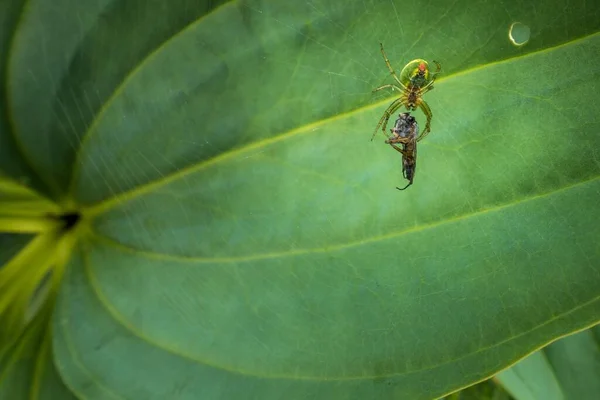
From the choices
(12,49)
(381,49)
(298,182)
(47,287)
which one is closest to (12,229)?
(47,287)

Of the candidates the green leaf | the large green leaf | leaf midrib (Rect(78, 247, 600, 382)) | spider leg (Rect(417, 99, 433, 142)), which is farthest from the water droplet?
the green leaf

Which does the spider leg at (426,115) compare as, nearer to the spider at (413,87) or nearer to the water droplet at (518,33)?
the spider at (413,87)

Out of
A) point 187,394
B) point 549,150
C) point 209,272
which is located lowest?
point 187,394

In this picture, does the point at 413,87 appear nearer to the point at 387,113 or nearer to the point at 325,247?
the point at 387,113

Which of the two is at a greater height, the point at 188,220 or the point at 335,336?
the point at 188,220

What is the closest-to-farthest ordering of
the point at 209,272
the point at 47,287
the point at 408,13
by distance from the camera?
1. the point at 408,13
2. the point at 209,272
3. the point at 47,287

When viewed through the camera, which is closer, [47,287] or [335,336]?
[335,336]

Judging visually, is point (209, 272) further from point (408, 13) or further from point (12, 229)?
point (408, 13)

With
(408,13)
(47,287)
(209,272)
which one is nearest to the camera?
(408,13)
